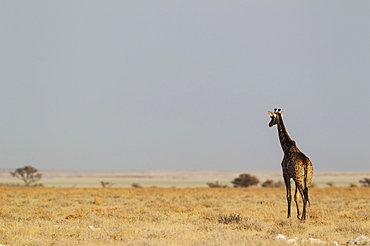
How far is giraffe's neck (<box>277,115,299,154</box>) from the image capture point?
1531cm

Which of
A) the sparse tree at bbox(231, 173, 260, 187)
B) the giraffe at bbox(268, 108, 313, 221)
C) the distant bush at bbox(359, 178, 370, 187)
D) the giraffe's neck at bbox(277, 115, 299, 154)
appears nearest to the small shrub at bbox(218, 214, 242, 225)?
the giraffe at bbox(268, 108, 313, 221)

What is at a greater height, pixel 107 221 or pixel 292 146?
pixel 292 146

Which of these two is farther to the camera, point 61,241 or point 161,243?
point 61,241

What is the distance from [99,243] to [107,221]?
458 cm

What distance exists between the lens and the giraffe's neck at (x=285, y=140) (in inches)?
603

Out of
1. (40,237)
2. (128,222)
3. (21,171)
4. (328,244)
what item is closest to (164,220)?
(128,222)

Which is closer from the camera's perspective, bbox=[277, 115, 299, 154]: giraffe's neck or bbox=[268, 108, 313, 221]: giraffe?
bbox=[268, 108, 313, 221]: giraffe

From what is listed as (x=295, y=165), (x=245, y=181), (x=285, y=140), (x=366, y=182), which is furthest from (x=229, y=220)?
(x=366, y=182)

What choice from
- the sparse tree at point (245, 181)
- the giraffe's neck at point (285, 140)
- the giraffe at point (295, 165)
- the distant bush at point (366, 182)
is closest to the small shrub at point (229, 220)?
the giraffe at point (295, 165)

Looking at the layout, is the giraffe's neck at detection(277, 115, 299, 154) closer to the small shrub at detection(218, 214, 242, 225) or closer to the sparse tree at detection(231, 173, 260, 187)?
the small shrub at detection(218, 214, 242, 225)

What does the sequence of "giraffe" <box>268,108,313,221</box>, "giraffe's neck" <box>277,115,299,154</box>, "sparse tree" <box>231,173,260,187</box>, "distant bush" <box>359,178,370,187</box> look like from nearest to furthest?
"giraffe" <box>268,108,313,221</box> → "giraffe's neck" <box>277,115,299,154</box> → "distant bush" <box>359,178,370,187</box> → "sparse tree" <box>231,173,260,187</box>

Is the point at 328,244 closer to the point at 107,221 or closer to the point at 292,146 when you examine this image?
the point at 292,146

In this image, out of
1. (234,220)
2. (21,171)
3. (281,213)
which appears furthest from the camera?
(21,171)

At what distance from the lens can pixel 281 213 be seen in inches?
750
